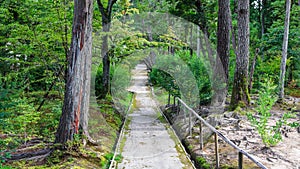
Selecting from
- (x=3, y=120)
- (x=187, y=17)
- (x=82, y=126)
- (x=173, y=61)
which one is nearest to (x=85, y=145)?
(x=82, y=126)

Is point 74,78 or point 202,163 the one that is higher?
point 74,78

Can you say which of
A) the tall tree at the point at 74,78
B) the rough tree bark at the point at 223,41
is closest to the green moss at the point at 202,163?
the tall tree at the point at 74,78

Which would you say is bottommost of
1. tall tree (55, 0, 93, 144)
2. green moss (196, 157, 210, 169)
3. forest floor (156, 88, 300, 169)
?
green moss (196, 157, 210, 169)

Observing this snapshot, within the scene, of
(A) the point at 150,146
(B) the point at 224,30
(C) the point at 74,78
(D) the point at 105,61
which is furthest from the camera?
(D) the point at 105,61

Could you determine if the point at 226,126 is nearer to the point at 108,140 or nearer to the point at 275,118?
the point at 275,118

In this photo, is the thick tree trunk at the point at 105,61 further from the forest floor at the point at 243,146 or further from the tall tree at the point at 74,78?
the tall tree at the point at 74,78

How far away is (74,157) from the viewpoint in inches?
218

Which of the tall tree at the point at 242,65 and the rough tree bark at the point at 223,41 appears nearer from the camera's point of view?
the tall tree at the point at 242,65

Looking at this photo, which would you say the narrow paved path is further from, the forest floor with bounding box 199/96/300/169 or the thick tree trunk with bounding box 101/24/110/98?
the thick tree trunk with bounding box 101/24/110/98

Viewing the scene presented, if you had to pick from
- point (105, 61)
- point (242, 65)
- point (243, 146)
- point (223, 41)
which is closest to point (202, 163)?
point (243, 146)

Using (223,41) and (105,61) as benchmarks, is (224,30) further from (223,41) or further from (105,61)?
(105,61)

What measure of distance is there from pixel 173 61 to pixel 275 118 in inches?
149

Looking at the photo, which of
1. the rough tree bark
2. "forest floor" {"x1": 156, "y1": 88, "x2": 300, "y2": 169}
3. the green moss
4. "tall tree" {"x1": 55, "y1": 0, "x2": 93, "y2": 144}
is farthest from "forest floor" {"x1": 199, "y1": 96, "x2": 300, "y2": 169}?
"tall tree" {"x1": 55, "y1": 0, "x2": 93, "y2": 144}

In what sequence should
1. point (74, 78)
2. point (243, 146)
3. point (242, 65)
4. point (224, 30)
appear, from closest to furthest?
point (74, 78) → point (243, 146) → point (242, 65) → point (224, 30)
